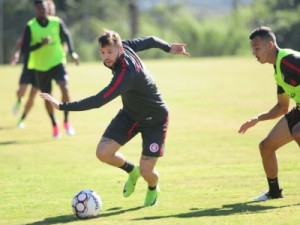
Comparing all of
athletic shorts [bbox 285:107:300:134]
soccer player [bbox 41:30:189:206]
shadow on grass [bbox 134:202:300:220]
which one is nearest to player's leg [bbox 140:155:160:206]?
soccer player [bbox 41:30:189:206]

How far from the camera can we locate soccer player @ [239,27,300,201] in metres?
9.36

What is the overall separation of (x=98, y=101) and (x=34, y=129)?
402 inches

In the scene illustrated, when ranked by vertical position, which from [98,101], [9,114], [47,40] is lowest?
[9,114]

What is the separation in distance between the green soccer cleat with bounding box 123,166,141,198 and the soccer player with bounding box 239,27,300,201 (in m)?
1.46

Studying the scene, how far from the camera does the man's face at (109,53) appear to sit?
9242 millimetres

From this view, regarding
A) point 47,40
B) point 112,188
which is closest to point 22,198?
point 112,188

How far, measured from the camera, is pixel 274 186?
33.1 feet

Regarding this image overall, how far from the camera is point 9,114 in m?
22.7

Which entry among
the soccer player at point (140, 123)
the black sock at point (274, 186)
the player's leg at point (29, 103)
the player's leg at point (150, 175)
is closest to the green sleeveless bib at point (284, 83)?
the black sock at point (274, 186)

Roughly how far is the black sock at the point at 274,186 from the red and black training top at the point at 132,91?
5.07ft

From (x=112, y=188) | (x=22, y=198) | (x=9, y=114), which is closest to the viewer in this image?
(x=22, y=198)

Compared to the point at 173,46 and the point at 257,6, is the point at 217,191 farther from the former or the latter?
the point at 257,6

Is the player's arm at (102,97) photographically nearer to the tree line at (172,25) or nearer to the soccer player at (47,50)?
the soccer player at (47,50)

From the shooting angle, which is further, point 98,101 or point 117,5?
point 117,5
